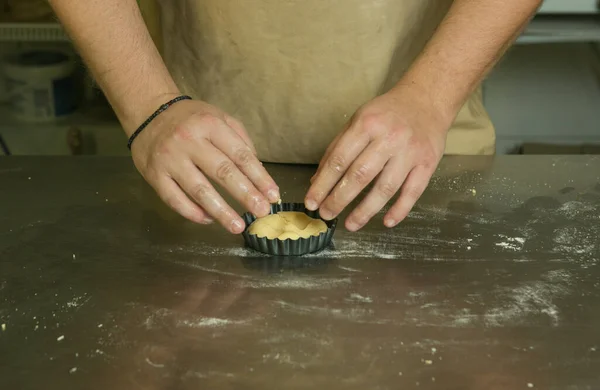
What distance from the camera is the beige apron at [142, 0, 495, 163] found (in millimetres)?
1298

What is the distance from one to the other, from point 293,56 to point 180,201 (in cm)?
39

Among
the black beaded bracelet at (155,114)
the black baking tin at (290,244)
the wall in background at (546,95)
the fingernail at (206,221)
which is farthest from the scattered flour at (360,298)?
the wall in background at (546,95)

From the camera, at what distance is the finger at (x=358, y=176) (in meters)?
1.04

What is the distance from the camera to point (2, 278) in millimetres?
1007

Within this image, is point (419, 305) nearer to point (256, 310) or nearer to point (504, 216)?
point (256, 310)

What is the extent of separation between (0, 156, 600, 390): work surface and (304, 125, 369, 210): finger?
8cm

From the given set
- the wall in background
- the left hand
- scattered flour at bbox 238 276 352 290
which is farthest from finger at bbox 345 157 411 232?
the wall in background

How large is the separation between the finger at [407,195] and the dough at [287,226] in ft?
0.31

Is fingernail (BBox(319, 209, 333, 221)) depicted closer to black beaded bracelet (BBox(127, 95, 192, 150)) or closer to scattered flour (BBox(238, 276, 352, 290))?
scattered flour (BBox(238, 276, 352, 290))

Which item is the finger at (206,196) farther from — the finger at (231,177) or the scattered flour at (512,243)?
the scattered flour at (512,243)

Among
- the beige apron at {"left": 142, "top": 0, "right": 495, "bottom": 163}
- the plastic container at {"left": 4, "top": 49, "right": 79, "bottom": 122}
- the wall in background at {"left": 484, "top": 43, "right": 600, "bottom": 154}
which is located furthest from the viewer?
the wall in background at {"left": 484, "top": 43, "right": 600, "bottom": 154}

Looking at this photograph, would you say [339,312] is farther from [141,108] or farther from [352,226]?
[141,108]

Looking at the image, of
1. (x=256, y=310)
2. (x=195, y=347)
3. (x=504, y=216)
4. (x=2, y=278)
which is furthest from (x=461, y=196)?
(x=2, y=278)

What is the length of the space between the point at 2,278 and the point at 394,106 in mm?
578
